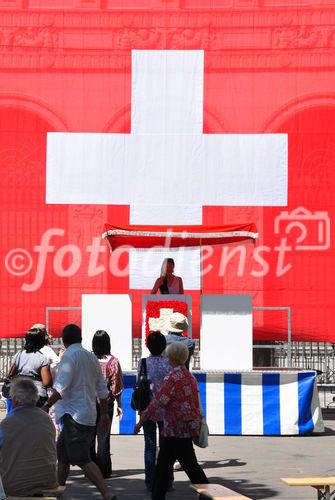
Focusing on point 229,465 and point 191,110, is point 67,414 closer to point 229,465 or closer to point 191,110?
point 229,465

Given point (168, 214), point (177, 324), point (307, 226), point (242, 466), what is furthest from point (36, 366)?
point (307, 226)

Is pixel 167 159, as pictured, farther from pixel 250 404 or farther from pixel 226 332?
pixel 250 404

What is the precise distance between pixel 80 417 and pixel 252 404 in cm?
451

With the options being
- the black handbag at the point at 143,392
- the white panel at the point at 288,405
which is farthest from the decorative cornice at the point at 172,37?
the black handbag at the point at 143,392

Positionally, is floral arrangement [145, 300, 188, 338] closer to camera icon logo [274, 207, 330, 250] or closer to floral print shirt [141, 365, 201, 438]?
camera icon logo [274, 207, 330, 250]

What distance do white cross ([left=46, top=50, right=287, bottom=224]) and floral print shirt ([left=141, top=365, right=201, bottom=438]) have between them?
717cm

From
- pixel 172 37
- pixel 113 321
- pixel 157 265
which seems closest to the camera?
pixel 113 321

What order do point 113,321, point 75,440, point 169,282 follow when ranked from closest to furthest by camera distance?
point 75,440 → point 113,321 → point 169,282

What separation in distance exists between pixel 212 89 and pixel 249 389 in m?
4.62

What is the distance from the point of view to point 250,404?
454 inches

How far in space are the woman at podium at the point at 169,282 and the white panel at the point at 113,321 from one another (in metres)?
0.38

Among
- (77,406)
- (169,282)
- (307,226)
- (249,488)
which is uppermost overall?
(307,226)

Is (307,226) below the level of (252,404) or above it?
above

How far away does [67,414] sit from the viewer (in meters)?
7.29
